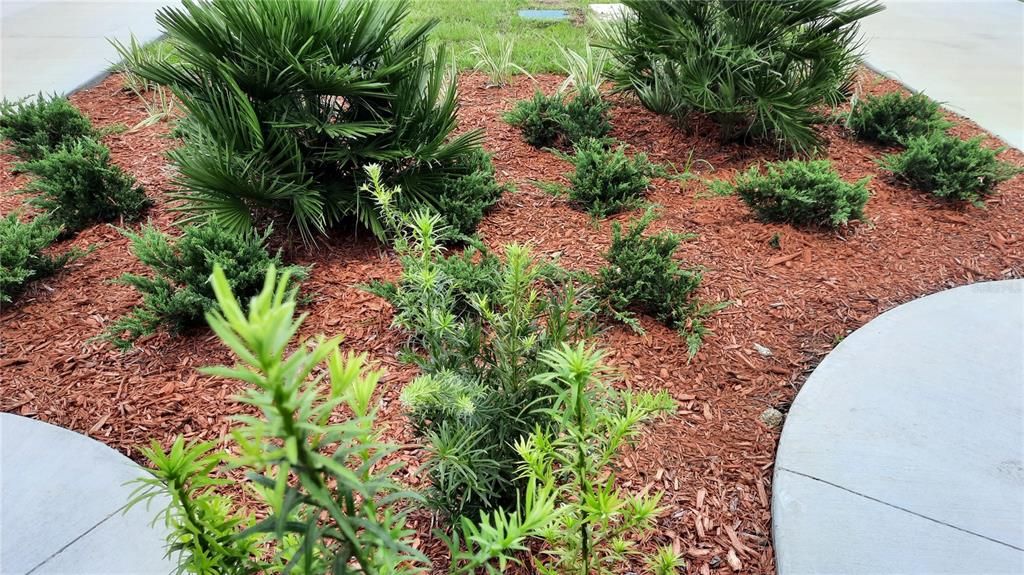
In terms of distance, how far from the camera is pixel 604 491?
1441mm

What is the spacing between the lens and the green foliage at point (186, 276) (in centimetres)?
279

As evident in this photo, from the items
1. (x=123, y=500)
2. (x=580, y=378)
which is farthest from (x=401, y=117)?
(x=580, y=378)

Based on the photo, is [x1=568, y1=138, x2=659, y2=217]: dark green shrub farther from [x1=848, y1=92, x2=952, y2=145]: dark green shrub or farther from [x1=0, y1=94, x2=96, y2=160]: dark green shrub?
[x1=0, y1=94, x2=96, y2=160]: dark green shrub

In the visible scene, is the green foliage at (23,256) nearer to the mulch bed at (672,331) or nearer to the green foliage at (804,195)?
the mulch bed at (672,331)

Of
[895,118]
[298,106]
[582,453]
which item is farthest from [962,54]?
[582,453]

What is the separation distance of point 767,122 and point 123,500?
444 cm

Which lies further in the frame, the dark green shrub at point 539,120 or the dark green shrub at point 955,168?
the dark green shrub at point 539,120

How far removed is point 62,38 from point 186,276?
6.43 m

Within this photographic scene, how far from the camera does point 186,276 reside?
2.87 m

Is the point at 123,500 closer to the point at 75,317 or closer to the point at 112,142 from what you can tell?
the point at 75,317

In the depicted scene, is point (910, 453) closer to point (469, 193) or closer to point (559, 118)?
point (469, 193)

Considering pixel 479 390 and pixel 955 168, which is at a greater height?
pixel 479 390

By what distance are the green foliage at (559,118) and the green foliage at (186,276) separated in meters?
2.33

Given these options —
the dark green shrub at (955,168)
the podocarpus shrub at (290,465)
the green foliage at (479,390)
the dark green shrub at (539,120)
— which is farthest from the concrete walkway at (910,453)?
the dark green shrub at (539,120)
